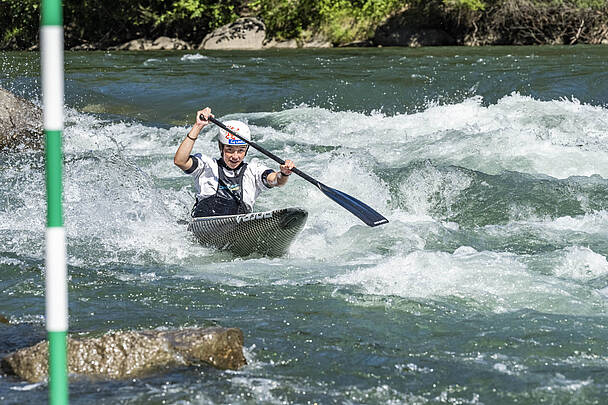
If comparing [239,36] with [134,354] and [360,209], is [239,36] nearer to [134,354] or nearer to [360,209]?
[360,209]

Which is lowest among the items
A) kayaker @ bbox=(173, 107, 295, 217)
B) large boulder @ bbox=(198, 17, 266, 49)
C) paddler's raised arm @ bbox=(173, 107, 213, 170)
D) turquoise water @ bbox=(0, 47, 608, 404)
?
turquoise water @ bbox=(0, 47, 608, 404)

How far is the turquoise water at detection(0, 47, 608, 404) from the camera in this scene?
3.99m

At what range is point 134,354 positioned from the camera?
12.6 feet

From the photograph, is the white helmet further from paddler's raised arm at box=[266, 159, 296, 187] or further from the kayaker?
paddler's raised arm at box=[266, 159, 296, 187]

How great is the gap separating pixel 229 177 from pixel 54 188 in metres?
4.15

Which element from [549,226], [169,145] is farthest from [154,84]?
[549,226]

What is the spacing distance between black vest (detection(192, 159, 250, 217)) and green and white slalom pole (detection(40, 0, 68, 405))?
409 centimetres

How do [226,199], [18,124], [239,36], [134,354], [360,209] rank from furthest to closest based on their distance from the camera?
[239,36] < [18,124] < [226,199] < [360,209] < [134,354]

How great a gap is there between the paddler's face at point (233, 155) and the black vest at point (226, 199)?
0.14ft

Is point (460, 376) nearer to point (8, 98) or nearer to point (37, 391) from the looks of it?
point (37, 391)

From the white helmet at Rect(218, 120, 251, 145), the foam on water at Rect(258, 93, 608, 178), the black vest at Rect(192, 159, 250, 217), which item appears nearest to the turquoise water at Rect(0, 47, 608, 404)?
the foam on water at Rect(258, 93, 608, 178)

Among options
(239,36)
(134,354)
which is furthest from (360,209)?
(239,36)

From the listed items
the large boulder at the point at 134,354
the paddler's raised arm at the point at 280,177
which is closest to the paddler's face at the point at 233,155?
the paddler's raised arm at the point at 280,177

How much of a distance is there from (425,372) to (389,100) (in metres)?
9.63
